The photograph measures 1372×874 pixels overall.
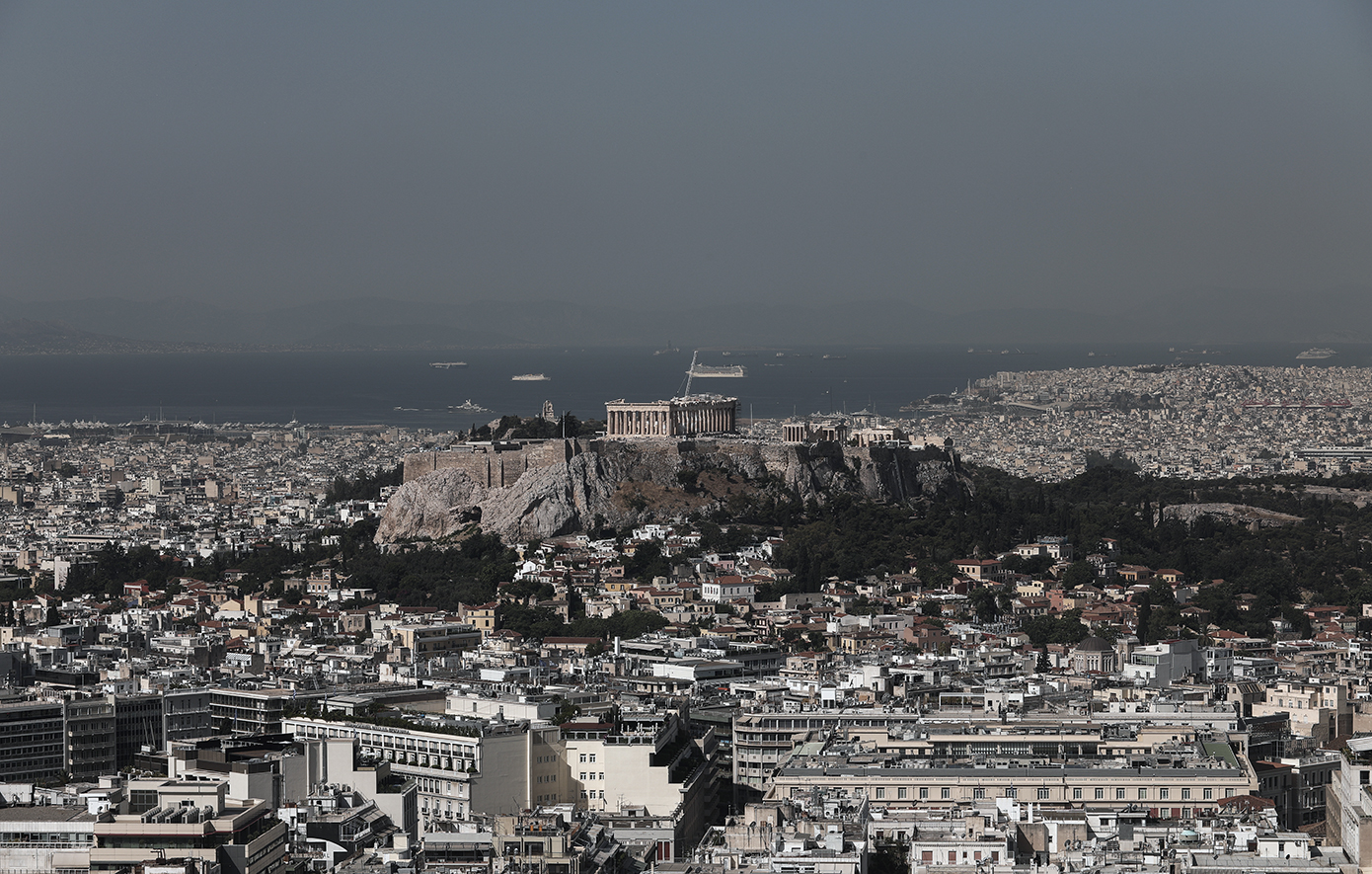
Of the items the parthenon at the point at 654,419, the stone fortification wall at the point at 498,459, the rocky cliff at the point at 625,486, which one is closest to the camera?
the rocky cliff at the point at 625,486

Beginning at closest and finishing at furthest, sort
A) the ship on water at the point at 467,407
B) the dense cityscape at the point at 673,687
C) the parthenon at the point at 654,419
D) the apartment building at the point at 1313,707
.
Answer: the dense cityscape at the point at 673,687 < the apartment building at the point at 1313,707 < the parthenon at the point at 654,419 < the ship on water at the point at 467,407

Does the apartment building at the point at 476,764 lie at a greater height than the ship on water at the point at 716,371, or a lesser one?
lesser

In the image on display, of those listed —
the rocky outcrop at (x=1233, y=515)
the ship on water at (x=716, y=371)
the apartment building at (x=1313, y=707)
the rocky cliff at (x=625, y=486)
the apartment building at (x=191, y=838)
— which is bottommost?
the apartment building at (x=1313, y=707)

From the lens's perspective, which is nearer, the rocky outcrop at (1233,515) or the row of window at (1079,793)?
the row of window at (1079,793)

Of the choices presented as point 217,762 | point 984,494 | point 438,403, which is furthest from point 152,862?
point 438,403

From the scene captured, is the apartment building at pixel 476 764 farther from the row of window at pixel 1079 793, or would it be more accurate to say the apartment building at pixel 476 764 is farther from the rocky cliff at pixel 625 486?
the rocky cliff at pixel 625 486

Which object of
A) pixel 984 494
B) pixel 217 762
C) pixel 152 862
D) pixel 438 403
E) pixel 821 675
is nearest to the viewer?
pixel 152 862

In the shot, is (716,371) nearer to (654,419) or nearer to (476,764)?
(654,419)

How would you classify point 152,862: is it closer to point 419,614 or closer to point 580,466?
point 419,614

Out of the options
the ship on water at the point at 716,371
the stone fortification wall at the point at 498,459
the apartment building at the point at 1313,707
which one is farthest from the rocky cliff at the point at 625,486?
the ship on water at the point at 716,371
